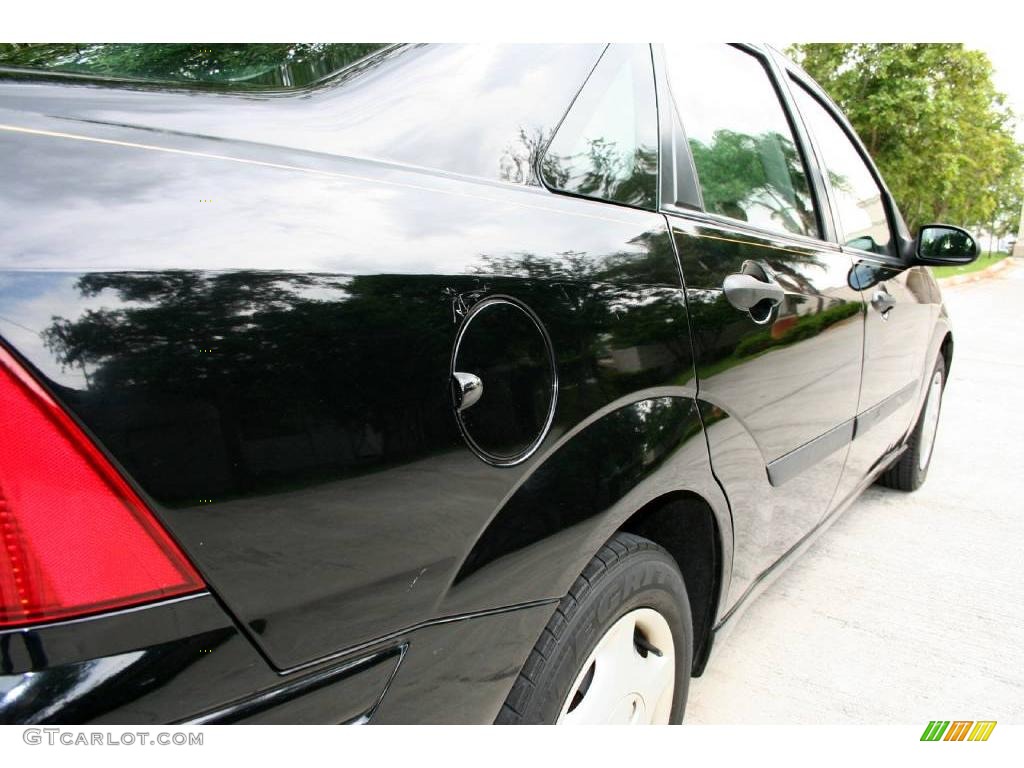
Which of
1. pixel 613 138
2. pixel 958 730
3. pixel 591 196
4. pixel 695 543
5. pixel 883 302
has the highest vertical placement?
pixel 613 138

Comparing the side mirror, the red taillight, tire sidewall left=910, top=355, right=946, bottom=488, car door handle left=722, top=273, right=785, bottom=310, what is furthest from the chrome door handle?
tire sidewall left=910, top=355, right=946, bottom=488

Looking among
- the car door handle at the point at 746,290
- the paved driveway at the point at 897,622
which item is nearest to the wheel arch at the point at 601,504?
the car door handle at the point at 746,290

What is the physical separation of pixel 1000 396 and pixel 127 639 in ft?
23.1

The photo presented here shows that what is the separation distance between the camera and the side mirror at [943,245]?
10.3ft

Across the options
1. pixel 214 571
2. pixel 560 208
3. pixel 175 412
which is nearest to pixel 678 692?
pixel 560 208

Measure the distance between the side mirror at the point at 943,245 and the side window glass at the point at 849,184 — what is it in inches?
5.2

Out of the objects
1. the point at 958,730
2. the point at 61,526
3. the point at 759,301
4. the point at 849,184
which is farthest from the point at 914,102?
the point at 61,526

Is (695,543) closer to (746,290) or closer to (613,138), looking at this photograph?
(746,290)

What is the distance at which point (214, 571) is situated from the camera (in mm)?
829

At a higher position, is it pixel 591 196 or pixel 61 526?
pixel 591 196

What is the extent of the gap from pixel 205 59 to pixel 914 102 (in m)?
18.5

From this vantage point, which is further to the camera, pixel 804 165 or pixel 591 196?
pixel 804 165

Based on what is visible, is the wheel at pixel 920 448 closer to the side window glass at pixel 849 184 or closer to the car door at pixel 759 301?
the side window glass at pixel 849 184

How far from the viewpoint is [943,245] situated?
3.16 metres
